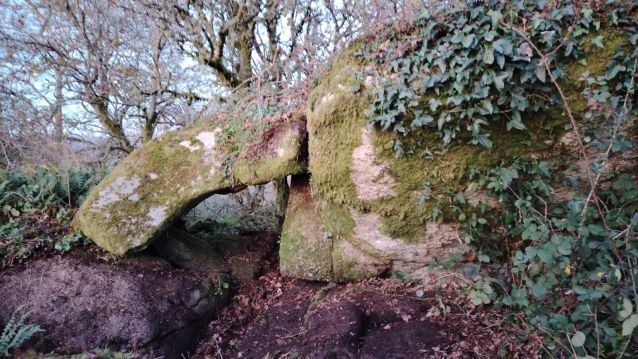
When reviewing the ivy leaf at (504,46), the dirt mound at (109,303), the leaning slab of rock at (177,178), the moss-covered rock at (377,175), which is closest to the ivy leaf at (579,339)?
the moss-covered rock at (377,175)

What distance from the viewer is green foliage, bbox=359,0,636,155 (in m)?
2.55

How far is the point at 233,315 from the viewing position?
4258 mm

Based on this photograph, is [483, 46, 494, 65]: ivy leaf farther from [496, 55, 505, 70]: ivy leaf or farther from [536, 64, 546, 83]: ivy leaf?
[536, 64, 546, 83]: ivy leaf

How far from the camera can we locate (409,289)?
370cm

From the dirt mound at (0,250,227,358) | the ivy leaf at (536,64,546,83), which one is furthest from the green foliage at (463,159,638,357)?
the dirt mound at (0,250,227,358)

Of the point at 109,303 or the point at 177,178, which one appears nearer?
the point at 109,303

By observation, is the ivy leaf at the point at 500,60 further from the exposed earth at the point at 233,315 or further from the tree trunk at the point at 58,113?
the tree trunk at the point at 58,113

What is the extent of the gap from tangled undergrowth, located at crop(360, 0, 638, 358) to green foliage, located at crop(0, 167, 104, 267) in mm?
4150

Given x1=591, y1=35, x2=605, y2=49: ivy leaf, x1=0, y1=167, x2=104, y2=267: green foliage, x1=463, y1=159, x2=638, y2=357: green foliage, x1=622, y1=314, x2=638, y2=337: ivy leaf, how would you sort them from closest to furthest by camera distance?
x1=622, y1=314, x2=638, y2=337: ivy leaf < x1=463, y1=159, x2=638, y2=357: green foliage < x1=591, y1=35, x2=605, y2=49: ivy leaf < x1=0, y1=167, x2=104, y2=267: green foliage

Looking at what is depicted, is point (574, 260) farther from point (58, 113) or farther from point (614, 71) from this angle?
point (58, 113)

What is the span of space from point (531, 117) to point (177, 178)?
12.6 feet

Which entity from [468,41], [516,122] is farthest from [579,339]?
[468,41]

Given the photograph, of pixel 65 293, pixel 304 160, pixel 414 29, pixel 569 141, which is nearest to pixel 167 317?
pixel 65 293

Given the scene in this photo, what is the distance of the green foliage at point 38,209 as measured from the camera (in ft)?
13.0
